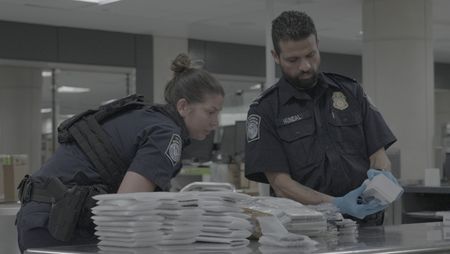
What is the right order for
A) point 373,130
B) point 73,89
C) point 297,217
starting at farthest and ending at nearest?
1. point 73,89
2. point 373,130
3. point 297,217

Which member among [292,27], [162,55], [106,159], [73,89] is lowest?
[106,159]

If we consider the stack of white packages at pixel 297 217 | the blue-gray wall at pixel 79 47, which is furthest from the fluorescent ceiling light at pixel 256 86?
the stack of white packages at pixel 297 217

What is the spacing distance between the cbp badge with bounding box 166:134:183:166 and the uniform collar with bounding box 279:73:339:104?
0.66 meters

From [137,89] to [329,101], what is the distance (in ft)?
29.5

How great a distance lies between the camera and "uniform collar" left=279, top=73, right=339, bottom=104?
275 cm

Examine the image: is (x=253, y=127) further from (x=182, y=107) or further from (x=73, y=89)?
(x=73, y=89)

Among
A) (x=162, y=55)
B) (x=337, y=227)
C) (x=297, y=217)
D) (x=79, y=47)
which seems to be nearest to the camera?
(x=297, y=217)

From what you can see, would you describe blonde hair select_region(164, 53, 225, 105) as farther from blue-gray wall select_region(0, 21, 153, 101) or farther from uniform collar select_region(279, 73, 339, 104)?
blue-gray wall select_region(0, 21, 153, 101)

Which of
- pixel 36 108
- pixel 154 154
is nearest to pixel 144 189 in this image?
pixel 154 154

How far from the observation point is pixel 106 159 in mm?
2240

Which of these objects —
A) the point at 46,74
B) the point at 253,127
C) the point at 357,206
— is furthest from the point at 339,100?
the point at 46,74

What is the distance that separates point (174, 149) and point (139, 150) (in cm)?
10

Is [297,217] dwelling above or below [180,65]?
below

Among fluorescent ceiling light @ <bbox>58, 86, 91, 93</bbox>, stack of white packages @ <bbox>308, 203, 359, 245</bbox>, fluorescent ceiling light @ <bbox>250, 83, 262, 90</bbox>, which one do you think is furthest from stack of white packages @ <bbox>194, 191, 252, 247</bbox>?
fluorescent ceiling light @ <bbox>58, 86, 91, 93</bbox>
